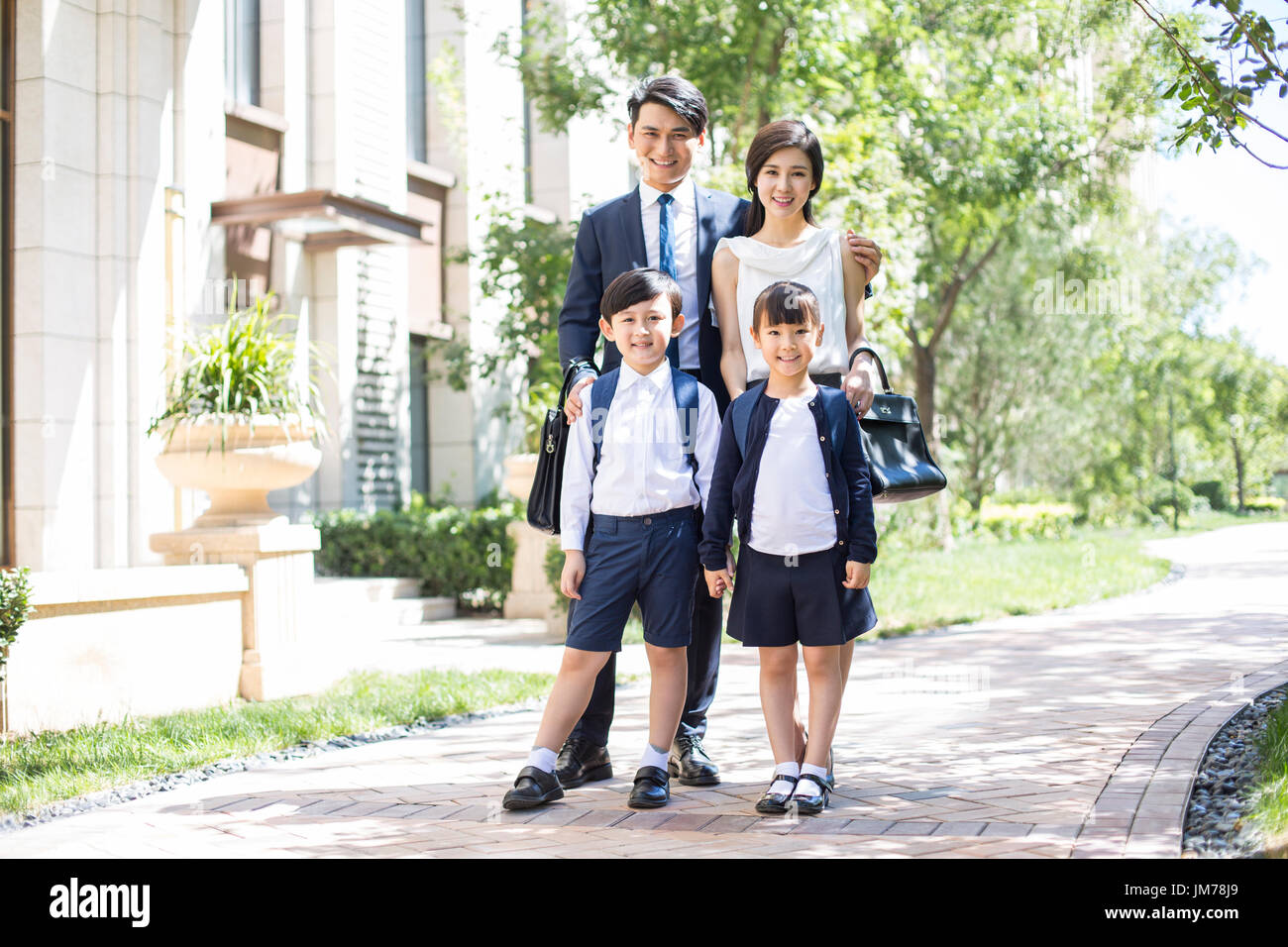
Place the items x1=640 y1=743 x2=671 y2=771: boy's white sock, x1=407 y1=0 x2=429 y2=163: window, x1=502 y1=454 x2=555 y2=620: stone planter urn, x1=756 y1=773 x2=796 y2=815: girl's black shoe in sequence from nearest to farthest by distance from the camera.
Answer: x1=756 y1=773 x2=796 y2=815: girl's black shoe
x1=640 y1=743 x2=671 y2=771: boy's white sock
x1=502 y1=454 x2=555 y2=620: stone planter urn
x1=407 y1=0 x2=429 y2=163: window

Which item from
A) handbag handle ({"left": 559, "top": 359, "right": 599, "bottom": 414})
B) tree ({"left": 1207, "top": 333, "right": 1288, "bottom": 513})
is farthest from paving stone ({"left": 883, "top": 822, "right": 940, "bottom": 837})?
tree ({"left": 1207, "top": 333, "right": 1288, "bottom": 513})

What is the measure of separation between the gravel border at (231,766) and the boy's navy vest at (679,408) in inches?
80.4

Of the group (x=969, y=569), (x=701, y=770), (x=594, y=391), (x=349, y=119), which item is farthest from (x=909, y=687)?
(x=349, y=119)

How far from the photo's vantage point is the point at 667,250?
13.9 feet

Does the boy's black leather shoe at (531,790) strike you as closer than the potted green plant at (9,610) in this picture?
Yes

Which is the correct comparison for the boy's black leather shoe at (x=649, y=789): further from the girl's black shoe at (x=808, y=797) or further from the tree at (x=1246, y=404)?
the tree at (x=1246, y=404)

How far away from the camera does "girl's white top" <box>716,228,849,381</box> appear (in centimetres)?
406

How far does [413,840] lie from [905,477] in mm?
1878

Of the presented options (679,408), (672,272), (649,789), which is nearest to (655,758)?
(649,789)

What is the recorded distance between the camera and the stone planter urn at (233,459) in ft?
21.7

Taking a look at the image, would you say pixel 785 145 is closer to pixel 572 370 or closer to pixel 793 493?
pixel 572 370

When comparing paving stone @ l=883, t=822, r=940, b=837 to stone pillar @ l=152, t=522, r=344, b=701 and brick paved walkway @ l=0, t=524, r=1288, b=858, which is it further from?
stone pillar @ l=152, t=522, r=344, b=701

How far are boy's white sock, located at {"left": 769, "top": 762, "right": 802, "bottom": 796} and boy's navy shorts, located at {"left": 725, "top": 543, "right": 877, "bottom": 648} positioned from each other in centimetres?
37

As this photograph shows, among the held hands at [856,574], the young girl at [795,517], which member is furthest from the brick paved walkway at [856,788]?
the held hands at [856,574]
